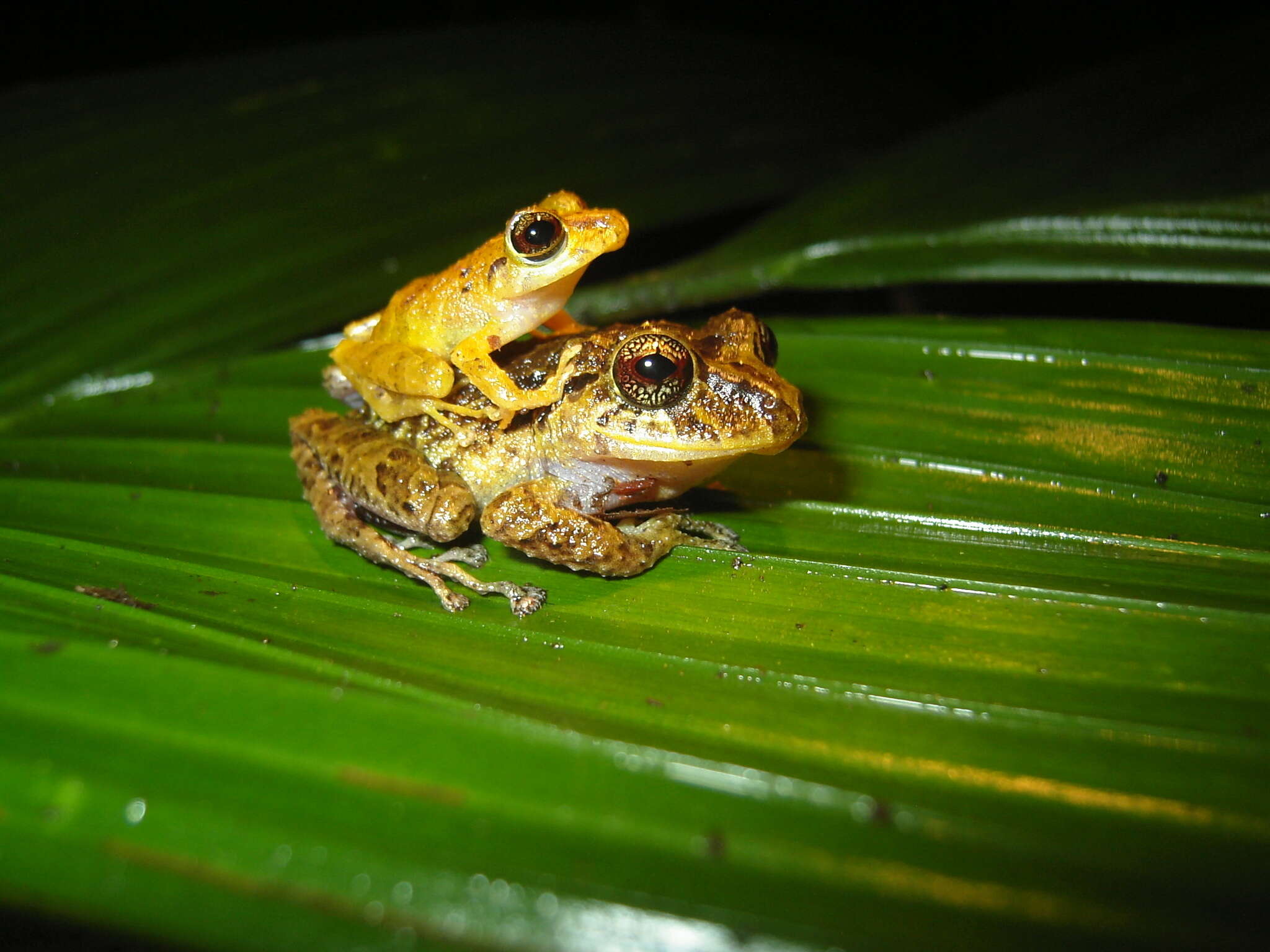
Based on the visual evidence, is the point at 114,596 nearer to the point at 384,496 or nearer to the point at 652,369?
the point at 384,496

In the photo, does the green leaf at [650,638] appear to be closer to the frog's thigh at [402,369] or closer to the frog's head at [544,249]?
the frog's thigh at [402,369]

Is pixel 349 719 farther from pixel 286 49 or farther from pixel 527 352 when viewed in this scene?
pixel 286 49

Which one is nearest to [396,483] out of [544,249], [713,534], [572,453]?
[572,453]

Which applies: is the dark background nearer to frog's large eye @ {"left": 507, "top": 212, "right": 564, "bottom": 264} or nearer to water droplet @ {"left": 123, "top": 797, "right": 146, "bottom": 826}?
frog's large eye @ {"left": 507, "top": 212, "right": 564, "bottom": 264}

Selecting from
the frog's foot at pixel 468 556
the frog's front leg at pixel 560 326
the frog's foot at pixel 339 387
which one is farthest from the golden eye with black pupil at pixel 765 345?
the frog's foot at pixel 339 387

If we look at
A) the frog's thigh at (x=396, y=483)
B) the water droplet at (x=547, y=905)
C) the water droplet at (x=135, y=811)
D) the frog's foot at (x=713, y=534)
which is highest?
the frog's thigh at (x=396, y=483)

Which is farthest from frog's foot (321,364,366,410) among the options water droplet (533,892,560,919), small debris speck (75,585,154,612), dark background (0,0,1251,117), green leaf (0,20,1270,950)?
dark background (0,0,1251,117)

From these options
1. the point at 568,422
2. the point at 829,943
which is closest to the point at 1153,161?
the point at 568,422
